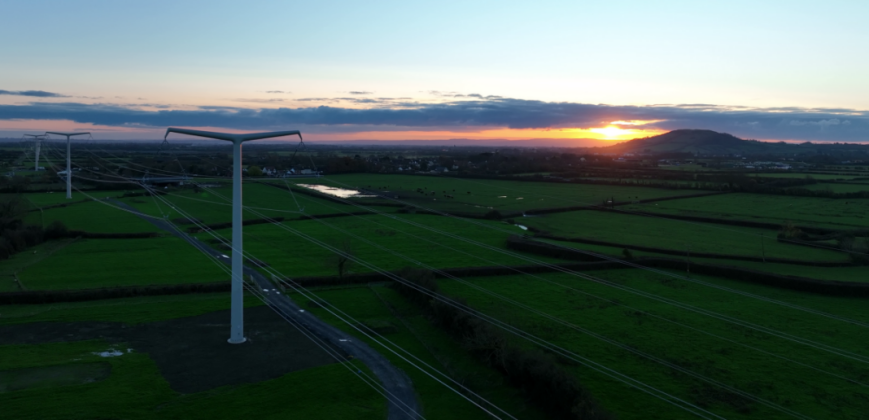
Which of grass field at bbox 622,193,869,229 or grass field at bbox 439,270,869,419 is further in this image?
grass field at bbox 622,193,869,229

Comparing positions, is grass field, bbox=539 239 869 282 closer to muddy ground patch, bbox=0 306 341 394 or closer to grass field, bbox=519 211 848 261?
grass field, bbox=519 211 848 261

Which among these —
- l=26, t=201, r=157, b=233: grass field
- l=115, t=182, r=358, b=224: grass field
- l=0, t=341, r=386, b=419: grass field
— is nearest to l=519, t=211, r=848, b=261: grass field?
l=115, t=182, r=358, b=224: grass field

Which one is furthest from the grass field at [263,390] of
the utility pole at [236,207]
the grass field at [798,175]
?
the grass field at [798,175]

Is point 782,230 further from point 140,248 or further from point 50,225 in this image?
point 50,225

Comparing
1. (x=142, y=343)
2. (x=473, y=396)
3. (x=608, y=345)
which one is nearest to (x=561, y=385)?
(x=473, y=396)

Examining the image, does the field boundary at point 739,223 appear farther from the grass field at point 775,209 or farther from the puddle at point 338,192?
the puddle at point 338,192

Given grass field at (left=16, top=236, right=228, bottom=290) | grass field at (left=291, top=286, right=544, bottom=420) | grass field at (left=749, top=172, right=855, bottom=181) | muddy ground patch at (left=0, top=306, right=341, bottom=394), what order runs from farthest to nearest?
grass field at (left=749, top=172, right=855, bottom=181) → grass field at (left=16, top=236, right=228, bottom=290) → muddy ground patch at (left=0, top=306, right=341, bottom=394) → grass field at (left=291, top=286, right=544, bottom=420)

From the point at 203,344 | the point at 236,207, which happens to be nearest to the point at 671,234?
the point at 236,207
